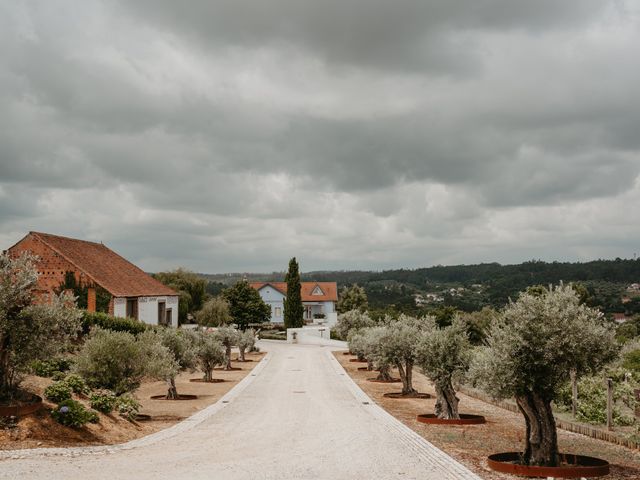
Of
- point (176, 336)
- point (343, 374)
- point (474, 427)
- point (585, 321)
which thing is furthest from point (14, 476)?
point (343, 374)

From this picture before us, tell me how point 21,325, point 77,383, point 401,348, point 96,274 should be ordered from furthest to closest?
point 96,274 < point 401,348 < point 77,383 < point 21,325

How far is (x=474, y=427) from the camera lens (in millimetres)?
18906

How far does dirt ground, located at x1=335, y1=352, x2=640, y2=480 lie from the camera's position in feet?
43.0

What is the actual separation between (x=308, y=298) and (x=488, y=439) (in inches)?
3790

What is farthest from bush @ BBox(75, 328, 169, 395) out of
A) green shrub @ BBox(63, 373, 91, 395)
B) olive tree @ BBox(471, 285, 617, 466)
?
olive tree @ BBox(471, 285, 617, 466)

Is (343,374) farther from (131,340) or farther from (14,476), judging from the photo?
(14,476)

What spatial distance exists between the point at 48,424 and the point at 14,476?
4356 millimetres

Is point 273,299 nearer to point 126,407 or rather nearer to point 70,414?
point 126,407

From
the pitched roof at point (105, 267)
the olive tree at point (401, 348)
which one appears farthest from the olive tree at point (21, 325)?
the pitched roof at point (105, 267)

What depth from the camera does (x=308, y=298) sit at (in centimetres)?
11238

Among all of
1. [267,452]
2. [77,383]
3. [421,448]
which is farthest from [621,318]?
[77,383]

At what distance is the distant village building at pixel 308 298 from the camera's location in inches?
4227

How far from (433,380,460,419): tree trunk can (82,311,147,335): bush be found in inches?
790

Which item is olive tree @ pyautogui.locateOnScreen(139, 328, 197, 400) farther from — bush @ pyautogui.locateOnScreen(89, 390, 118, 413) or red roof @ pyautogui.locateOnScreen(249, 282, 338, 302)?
red roof @ pyautogui.locateOnScreen(249, 282, 338, 302)
